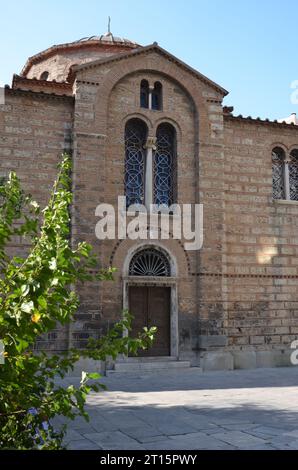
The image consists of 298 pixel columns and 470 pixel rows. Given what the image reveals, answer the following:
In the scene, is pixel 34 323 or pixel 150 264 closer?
pixel 34 323

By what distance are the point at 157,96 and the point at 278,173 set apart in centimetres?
447

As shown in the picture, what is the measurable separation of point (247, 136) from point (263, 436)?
991 centimetres

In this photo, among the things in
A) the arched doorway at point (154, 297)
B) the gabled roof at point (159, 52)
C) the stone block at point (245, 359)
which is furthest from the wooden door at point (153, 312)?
the gabled roof at point (159, 52)

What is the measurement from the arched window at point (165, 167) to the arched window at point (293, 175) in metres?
4.01

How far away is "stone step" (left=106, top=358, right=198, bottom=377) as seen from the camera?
1102 cm

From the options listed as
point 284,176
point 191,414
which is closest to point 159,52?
point 284,176

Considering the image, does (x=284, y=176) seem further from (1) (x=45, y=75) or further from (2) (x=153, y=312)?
(1) (x=45, y=75)

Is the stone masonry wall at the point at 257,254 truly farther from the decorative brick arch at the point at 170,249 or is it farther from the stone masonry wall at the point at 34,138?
the stone masonry wall at the point at 34,138

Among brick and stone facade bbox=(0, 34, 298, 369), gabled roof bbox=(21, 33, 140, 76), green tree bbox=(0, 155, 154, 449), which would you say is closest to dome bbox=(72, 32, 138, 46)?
gabled roof bbox=(21, 33, 140, 76)

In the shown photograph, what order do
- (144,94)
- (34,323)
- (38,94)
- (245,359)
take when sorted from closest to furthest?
(34,323) → (38,94) → (245,359) → (144,94)

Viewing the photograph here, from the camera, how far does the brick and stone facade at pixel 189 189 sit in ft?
37.7

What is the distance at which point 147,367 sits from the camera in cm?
1132

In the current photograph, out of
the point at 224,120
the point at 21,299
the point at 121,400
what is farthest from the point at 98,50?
the point at 21,299
